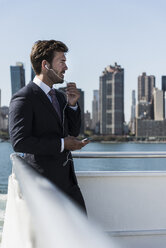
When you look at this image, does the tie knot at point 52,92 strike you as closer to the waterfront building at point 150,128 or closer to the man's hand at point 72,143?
the man's hand at point 72,143

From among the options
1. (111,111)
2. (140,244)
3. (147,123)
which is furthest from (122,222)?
(111,111)

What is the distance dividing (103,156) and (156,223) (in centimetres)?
63

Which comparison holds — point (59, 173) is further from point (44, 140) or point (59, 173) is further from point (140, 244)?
point (140, 244)

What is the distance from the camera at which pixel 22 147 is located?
56.6 inches

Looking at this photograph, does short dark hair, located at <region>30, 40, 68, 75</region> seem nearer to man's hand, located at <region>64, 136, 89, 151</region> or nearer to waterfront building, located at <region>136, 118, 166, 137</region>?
man's hand, located at <region>64, 136, 89, 151</region>

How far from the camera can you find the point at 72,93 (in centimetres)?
164

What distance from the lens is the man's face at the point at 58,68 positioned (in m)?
1.60

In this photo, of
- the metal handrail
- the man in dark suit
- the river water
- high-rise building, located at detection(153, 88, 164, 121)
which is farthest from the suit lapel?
high-rise building, located at detection(153, 88, 164, 121)

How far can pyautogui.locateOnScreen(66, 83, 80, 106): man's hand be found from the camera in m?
1.62

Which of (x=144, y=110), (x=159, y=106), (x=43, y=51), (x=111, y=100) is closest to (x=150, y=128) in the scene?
(x=159, y=106)

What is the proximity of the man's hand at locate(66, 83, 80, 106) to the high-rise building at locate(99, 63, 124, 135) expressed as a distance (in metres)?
80.2

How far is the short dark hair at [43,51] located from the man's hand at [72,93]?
0.48 feet

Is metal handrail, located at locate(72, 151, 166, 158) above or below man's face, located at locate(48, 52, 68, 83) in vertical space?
below

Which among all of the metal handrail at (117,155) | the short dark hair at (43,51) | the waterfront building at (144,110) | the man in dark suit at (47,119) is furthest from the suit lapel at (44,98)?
the waterfront building at (144,110)
